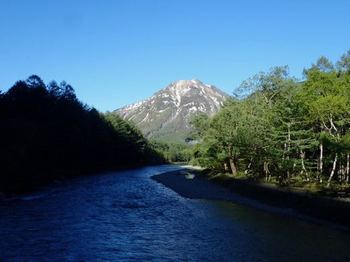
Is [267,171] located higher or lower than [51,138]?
lower

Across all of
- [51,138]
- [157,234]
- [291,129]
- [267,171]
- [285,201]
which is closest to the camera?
[157,234]

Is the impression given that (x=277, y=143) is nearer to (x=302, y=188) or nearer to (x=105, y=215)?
(x=302, y=188)

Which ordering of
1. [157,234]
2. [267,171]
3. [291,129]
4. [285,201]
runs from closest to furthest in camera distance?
1. [157,234]
2. [285,201]
3. [291,129]
4. [267,171]

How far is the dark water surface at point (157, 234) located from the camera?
25297mm

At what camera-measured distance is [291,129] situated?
61125mm

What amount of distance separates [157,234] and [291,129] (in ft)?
113

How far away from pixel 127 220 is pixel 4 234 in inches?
404

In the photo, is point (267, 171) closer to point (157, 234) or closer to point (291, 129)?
A: point (291, 129)

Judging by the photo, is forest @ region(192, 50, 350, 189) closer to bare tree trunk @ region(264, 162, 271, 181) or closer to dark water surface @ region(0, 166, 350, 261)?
bare tree trunk @ region(264, 162, 271, 181)

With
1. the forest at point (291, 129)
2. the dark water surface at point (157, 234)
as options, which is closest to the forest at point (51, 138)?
the dark water surface at point (157, 234)

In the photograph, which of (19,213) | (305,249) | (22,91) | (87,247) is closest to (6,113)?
(22,91)

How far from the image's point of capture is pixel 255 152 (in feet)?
237

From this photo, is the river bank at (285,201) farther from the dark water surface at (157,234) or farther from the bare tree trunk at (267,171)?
the bare tree trunk at (267,171)

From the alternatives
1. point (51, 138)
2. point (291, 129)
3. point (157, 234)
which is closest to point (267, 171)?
point (291, 129)
